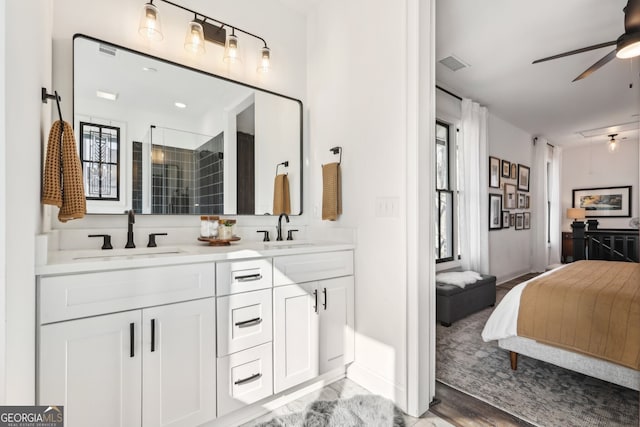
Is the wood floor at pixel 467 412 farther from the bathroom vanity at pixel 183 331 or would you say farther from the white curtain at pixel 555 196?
the white curtain at pixel 555 196

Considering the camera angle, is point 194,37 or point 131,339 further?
point 194,37

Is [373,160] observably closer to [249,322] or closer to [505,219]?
[249,322]

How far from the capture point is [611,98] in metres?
4.30

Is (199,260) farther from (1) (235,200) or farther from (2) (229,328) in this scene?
(1) (235,200)

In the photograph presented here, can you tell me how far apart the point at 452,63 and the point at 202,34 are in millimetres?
2722

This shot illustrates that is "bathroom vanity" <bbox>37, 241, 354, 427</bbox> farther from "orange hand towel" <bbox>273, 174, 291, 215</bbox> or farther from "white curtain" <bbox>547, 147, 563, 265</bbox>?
"white curtain" <bbox>547, 147, 563, 265</bbox>

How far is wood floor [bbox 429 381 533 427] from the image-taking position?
1687mm

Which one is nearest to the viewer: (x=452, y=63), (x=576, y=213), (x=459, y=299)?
(x=459, y=299)

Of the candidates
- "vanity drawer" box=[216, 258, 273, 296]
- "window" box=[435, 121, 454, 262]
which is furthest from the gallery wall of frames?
"vanity drawer" box=[216, 258, 273, 296]

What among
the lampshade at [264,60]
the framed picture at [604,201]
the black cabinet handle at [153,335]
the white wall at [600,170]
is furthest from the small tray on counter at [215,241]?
the framed picture at [604,201]

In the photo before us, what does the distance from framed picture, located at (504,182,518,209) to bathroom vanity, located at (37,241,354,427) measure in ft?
14.8

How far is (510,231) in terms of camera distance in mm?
5414

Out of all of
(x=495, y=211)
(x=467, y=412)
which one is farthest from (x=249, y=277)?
(x=495, y=211)

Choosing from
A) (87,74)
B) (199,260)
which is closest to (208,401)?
(199,260)
